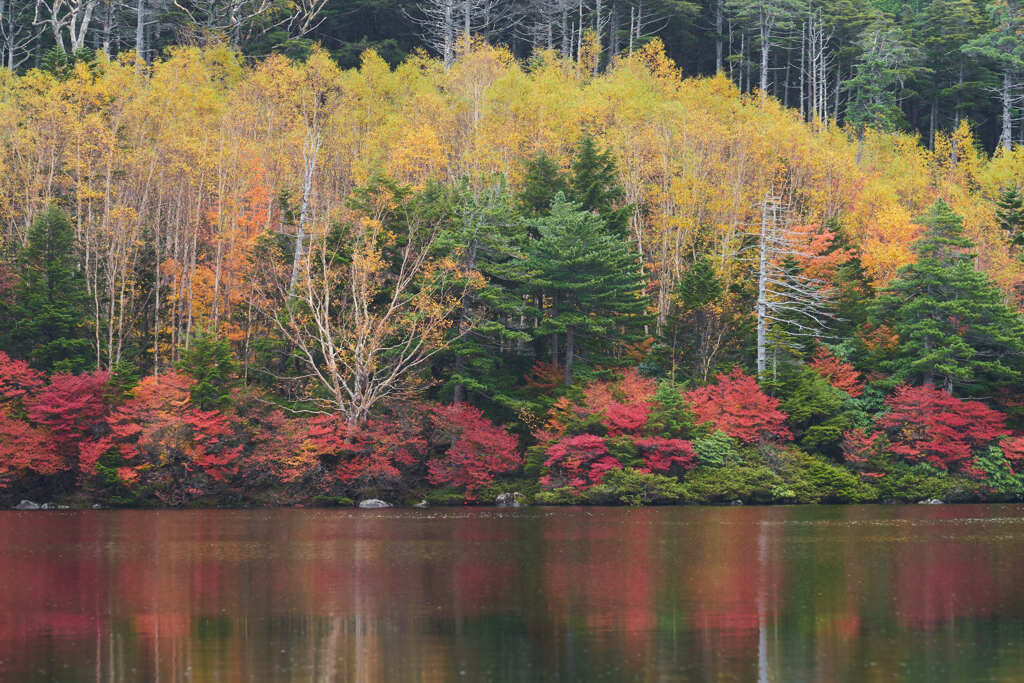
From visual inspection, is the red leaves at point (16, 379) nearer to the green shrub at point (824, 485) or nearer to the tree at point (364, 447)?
the tree at point (364, 447)

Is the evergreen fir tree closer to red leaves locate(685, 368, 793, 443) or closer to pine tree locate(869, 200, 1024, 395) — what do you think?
red leaves locate(685, 368, 793, 443)

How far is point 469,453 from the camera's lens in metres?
40.7

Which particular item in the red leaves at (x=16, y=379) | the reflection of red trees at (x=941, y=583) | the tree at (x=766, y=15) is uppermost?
the tree at (x=766, y=15)

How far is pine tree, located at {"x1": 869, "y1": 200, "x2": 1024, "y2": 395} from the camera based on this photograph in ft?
141

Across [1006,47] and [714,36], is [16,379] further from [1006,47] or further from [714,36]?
[1006,47]

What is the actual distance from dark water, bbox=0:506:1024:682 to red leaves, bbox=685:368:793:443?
1142 cm

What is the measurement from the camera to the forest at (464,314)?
131ft

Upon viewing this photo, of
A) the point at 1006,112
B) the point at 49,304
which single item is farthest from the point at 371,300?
the point at 1006,112

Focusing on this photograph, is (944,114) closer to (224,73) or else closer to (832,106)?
(832,106)

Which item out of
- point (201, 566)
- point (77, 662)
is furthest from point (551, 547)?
point (77, 662)

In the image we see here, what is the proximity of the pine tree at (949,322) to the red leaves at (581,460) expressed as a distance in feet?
40.4

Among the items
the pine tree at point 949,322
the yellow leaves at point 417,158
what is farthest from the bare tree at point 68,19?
the pine tree at point 949,322

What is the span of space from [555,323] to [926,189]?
29958 millimetres

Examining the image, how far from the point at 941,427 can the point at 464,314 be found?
59.6 ft
